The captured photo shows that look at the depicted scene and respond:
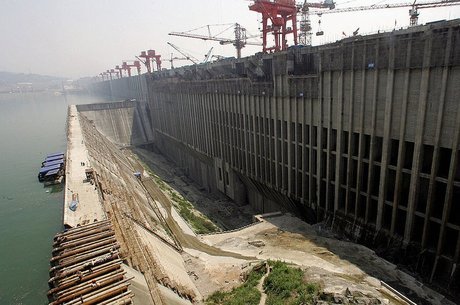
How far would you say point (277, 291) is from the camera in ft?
47.8

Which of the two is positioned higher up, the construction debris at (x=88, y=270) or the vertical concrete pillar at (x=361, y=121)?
the vertical concrete pillar at (x=361, y=121)

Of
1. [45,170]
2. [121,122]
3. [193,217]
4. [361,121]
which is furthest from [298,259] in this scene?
[121,122]

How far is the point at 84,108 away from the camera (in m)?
82.6

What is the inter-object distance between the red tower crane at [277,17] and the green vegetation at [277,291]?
46269 millimetres

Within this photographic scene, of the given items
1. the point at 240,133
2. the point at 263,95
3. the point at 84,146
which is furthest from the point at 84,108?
the point at 263,95

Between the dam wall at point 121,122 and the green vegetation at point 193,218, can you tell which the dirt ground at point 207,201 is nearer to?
the green vegetation at point 193,218

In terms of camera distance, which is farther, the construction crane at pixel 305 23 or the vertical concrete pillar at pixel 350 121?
the construction crane at pixel 305 23

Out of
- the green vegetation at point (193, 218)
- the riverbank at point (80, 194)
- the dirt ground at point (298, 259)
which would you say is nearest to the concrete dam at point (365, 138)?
the dirt ground at point (298, 259)

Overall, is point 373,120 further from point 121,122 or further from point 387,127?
point 121,122

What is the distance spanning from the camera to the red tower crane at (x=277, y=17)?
5219 centimetres

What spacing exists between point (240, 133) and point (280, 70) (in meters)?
11.0

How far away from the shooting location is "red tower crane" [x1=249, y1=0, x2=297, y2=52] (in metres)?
52.2

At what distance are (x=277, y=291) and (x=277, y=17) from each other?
51.1 m

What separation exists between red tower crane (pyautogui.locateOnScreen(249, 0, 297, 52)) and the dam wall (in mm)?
41173
